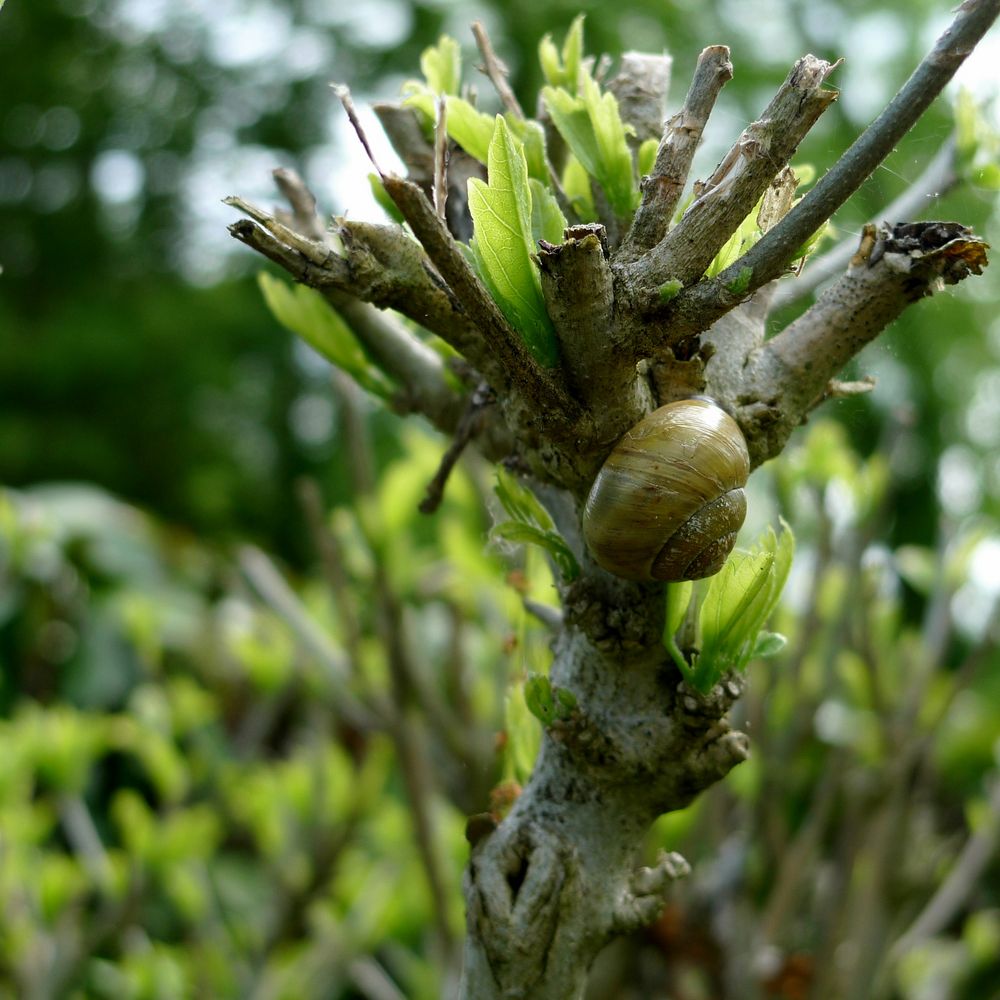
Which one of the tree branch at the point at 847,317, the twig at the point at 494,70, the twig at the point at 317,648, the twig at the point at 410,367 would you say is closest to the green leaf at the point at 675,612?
the tree branch at the point at 847,317

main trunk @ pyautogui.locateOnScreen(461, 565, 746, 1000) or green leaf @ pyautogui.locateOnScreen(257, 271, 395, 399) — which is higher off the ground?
green leaf @ pyautogui.locateOnScreen(257, 271, 395, 399)

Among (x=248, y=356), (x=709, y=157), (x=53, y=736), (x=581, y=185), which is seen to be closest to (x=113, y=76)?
(x=248, y=356)

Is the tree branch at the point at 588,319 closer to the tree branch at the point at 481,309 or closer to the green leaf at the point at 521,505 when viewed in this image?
the tree branch at the point at 481,309

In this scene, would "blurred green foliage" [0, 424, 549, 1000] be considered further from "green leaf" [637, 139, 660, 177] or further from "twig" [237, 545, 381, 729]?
"green leaf" [637, 139, 660, 177]

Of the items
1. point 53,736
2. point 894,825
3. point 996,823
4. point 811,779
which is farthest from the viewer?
point 811,779

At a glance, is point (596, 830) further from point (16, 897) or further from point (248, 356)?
point (248, 356)

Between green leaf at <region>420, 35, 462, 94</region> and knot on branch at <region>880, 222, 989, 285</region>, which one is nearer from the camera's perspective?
knot on branch at <region>880, 222, 989, 285</region>

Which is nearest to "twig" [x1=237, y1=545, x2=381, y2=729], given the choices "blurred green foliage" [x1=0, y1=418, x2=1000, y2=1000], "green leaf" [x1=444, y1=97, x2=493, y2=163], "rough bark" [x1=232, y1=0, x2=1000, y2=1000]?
"blurred green foliage" [x1=0, y1=418, x2=1000, y2=1000]
